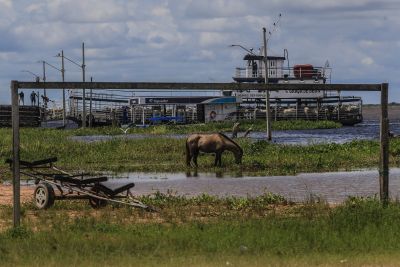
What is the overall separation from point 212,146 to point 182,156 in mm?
5138

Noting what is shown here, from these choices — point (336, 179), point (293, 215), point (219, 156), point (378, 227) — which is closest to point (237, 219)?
point (293, 215)

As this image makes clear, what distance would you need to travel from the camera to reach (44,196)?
1639 centimetres

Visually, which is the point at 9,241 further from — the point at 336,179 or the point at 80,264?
the point at 336,179

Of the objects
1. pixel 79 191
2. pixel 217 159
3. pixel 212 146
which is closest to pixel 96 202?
pixel 79 191

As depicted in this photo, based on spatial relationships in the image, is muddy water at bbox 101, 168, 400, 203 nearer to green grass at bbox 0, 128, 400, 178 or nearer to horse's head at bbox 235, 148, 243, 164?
green grass at bbox 0, 128, 400, 178

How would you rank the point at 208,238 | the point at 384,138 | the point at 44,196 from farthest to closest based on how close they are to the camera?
the point at 44,196, the point at 384,138, the point at 208,238

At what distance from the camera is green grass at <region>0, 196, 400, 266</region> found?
10.4 m

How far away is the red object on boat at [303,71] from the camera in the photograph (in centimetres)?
9916

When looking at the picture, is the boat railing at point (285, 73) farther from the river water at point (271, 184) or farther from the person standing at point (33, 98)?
the river water at point (271, 184)

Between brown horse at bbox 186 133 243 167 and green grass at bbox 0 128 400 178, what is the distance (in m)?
0.51

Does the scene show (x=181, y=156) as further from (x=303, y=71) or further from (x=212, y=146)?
(x=303, y=71)

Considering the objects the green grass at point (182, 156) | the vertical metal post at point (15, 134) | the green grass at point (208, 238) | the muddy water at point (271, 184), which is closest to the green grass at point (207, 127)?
the green grass at point (182, 156)

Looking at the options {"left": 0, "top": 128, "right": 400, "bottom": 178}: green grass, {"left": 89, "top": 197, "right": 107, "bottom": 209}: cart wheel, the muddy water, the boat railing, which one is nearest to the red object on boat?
the boat railing

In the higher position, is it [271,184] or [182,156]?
[182,156]
